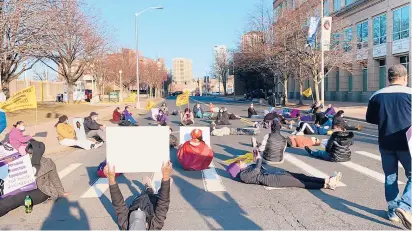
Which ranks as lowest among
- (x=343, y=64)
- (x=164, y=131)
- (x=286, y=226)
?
(x=286, y=226)

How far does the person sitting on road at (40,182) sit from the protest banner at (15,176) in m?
0.10

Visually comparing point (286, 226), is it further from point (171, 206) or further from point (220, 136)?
point (220, 136)

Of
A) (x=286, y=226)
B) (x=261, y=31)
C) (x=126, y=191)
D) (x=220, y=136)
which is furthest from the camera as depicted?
(x=261, y=31)

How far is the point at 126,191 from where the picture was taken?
751 cm

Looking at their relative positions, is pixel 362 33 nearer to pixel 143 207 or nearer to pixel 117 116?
pixel 117 116

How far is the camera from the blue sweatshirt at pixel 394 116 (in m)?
5.13

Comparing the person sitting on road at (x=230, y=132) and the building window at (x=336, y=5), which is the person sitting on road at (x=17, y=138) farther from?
the building window at (x=336, y=5)

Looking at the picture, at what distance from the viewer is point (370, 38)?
40.7 meters

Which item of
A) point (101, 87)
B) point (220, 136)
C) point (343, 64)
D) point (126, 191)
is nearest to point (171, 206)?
point (126, 191)

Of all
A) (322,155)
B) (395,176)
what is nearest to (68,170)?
(322,155)

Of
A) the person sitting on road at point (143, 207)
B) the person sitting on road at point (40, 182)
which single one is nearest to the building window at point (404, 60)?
A: the person sitting on road at point (40, 182)

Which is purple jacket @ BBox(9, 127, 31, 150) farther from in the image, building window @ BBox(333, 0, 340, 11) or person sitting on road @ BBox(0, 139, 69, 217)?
building window @ BBox(333, 0, 340, 11)

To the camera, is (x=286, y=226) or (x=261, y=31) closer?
(x=286, y=226)

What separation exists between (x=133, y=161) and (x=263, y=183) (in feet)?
11.1
